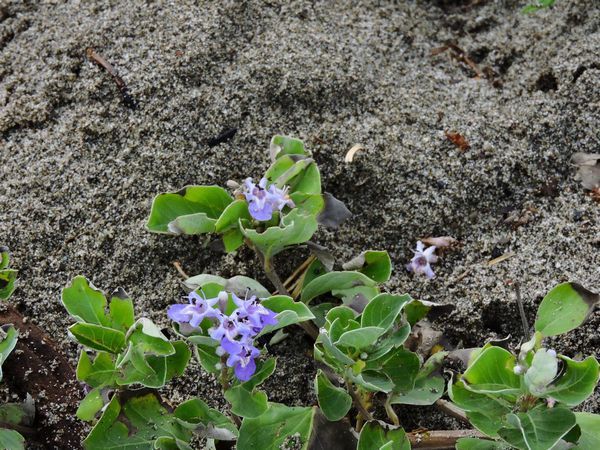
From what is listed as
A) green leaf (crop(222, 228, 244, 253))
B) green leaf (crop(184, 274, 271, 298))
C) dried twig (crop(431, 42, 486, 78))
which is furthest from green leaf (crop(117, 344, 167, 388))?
dried twig (crop(431, 42, 486, 78))

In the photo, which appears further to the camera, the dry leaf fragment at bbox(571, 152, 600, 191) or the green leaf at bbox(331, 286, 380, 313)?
the dry leaf fragment at bbox(571, 152, 600, 191)

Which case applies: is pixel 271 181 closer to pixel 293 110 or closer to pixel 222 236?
pixel 222 236

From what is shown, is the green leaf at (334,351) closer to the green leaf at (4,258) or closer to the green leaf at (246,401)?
the green leaf at (246,401)

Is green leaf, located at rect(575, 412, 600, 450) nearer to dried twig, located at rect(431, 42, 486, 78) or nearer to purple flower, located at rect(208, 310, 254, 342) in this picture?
purple flower, located at rect(208, 310, 254, 342)

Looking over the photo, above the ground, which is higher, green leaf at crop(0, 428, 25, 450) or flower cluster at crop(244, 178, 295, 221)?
flower cluster at crop(244, 178, 295, 221)

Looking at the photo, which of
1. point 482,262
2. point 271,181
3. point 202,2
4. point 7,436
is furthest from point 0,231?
point 482,262

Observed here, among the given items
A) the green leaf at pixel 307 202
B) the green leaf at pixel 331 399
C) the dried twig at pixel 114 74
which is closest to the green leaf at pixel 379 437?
the green leaf at pixel 331 399

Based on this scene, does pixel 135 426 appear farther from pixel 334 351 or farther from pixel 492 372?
pixel 492 372
